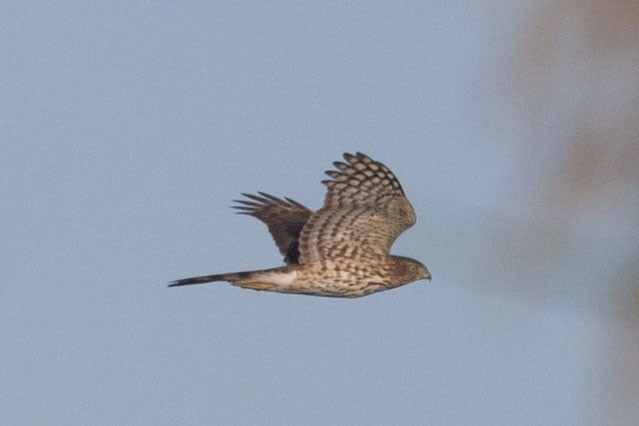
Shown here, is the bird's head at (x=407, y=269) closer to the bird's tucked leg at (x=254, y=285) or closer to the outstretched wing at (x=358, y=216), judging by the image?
the outstretched wing at (x=358, y=216)

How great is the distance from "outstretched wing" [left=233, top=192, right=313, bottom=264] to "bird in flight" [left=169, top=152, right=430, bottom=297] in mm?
55

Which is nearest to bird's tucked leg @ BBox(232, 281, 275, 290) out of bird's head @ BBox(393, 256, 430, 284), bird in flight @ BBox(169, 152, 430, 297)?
bird in flight @ BBox(169, 152, 430, 297)

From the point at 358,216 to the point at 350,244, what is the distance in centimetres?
24

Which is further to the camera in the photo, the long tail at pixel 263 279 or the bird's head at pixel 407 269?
the bird's head at pixel 407 269

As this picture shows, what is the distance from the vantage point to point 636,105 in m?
1.66

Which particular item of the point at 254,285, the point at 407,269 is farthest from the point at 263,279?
the point at 407,269

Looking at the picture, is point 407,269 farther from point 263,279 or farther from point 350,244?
point 263,279

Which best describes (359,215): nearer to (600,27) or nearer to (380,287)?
(380,287)

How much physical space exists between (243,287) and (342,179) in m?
0.96

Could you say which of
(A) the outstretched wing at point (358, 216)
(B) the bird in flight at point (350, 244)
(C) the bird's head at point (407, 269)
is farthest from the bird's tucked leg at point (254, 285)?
(C) the bird's head at point (407, 269)

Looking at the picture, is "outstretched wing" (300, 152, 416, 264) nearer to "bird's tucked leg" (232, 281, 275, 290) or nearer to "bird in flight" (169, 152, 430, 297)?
"bird in flight" (169, 152, 430, 297)

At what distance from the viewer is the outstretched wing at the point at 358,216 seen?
7.56 metres

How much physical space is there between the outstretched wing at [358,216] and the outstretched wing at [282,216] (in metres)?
0.31

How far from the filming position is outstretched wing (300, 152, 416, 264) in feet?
24.8
